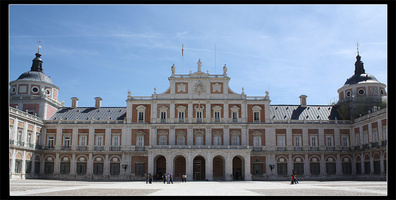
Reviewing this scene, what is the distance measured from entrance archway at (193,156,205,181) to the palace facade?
135 mm

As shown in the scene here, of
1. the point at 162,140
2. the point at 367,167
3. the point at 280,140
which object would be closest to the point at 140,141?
the point at 162,140

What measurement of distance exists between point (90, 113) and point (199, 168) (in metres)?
18.5

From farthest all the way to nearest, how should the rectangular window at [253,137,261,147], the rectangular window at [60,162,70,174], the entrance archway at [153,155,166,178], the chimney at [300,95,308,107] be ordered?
the chimney at [300,95,308,107] < the rectangular window at [253,137,261,147] < the rectangular window at [60,162,70,174] < the entrance archway at [153,155,166,178]

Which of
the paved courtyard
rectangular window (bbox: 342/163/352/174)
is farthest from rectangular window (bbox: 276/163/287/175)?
the paved courtyard

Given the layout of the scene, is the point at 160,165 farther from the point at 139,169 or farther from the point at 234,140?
the point at 234,140

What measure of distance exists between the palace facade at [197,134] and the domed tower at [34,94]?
5.5 inches

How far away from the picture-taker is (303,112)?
2231 inches

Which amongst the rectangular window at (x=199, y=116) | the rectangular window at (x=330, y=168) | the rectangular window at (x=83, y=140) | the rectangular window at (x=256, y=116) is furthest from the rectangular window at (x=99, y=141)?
the rectangular window at (x=330, y=168)

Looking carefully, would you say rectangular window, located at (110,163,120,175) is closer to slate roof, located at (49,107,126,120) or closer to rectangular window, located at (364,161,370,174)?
slate roof, located at (49,107,126,120)

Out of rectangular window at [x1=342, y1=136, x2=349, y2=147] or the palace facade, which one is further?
rectangular window at [x1=342, y1=136, x2=349, y2=147]

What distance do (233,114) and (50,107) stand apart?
26392 mm

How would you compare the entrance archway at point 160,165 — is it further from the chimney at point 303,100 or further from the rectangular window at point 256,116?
the chimney at point 303,100

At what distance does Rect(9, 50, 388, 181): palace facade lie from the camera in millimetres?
51531
